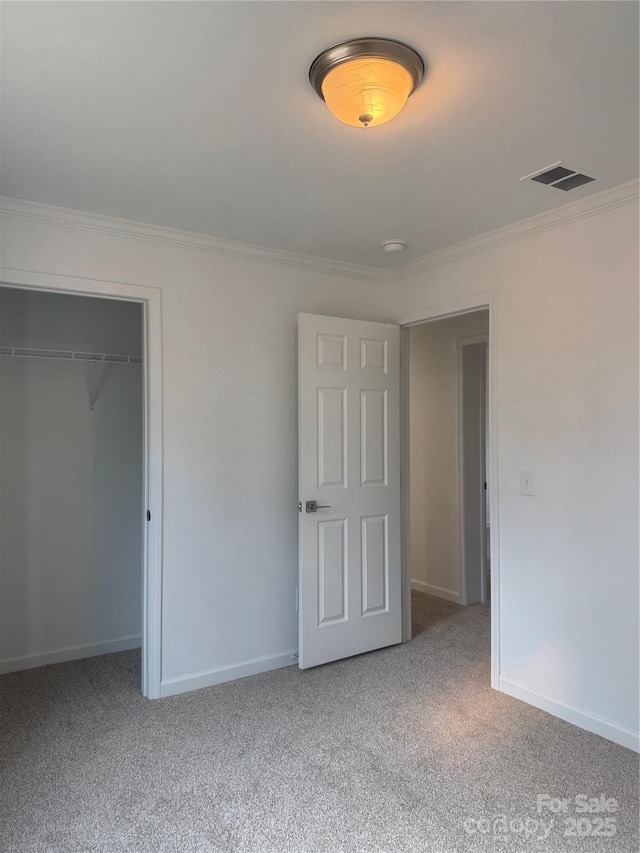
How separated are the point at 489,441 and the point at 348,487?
930 mm

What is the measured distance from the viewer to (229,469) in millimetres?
3293

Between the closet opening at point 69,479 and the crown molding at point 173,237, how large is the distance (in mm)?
486

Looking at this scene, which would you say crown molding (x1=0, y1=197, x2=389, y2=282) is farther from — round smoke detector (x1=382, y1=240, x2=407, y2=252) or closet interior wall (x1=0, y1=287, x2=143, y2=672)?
closet interior wall (x1=0, y1=287, x2=143, y2=672)

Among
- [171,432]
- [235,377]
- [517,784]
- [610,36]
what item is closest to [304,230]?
[235,377]

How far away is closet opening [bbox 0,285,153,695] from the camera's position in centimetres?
348

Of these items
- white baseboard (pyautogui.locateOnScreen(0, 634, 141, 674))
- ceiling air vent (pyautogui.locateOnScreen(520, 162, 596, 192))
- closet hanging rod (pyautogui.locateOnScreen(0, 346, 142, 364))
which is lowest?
white baseboard (pyautogui.locateOnScreen(0, 634, 141, 674))

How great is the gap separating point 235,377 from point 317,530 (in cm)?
103

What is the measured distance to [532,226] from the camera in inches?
116

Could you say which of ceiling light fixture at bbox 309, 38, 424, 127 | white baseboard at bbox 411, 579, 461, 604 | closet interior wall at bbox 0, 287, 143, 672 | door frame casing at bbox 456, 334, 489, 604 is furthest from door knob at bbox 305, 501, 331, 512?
ceiling light fixture at bbox 309, 38, 424, 127

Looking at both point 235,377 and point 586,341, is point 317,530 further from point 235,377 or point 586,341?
point 586,341

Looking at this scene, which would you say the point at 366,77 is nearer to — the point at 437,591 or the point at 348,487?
the point at 348,487

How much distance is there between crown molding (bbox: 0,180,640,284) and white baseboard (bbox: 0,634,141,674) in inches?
100

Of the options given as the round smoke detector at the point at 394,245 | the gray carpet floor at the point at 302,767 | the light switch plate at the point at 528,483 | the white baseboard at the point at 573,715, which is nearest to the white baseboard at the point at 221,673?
the gray carpet floor at the point at 302,767

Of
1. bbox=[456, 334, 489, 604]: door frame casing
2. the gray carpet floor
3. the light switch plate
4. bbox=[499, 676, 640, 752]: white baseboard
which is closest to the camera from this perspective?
the gray carpet floor
